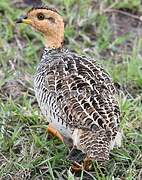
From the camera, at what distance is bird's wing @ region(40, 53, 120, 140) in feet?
15.0

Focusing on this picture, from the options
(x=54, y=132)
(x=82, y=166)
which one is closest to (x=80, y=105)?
(x=82, y=166)

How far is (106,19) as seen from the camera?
7055 mm

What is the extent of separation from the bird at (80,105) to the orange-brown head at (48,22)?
0.23 feet

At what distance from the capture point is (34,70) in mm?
6191

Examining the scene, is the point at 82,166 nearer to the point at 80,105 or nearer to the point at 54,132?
the point at 80,105

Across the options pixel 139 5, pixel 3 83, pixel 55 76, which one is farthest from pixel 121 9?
pixel 55 76

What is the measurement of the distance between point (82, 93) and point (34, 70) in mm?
1531

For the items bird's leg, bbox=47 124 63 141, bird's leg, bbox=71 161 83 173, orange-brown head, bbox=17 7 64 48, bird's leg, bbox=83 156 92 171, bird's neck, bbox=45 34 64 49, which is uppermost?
orange-brown head, bbox=17 7 64 48

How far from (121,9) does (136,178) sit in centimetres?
295

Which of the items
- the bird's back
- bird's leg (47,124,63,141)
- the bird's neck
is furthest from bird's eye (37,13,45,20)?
bird's leg (47,124,63,141)

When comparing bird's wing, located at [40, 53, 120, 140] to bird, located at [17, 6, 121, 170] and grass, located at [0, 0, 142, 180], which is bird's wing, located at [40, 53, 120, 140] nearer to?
bird, located at [17, 6, 121, 170]

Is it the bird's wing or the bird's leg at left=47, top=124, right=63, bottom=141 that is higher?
the bird's wing

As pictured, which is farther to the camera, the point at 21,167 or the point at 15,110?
the point at 15,110

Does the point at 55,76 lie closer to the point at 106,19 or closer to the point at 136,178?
the point at 136,178
